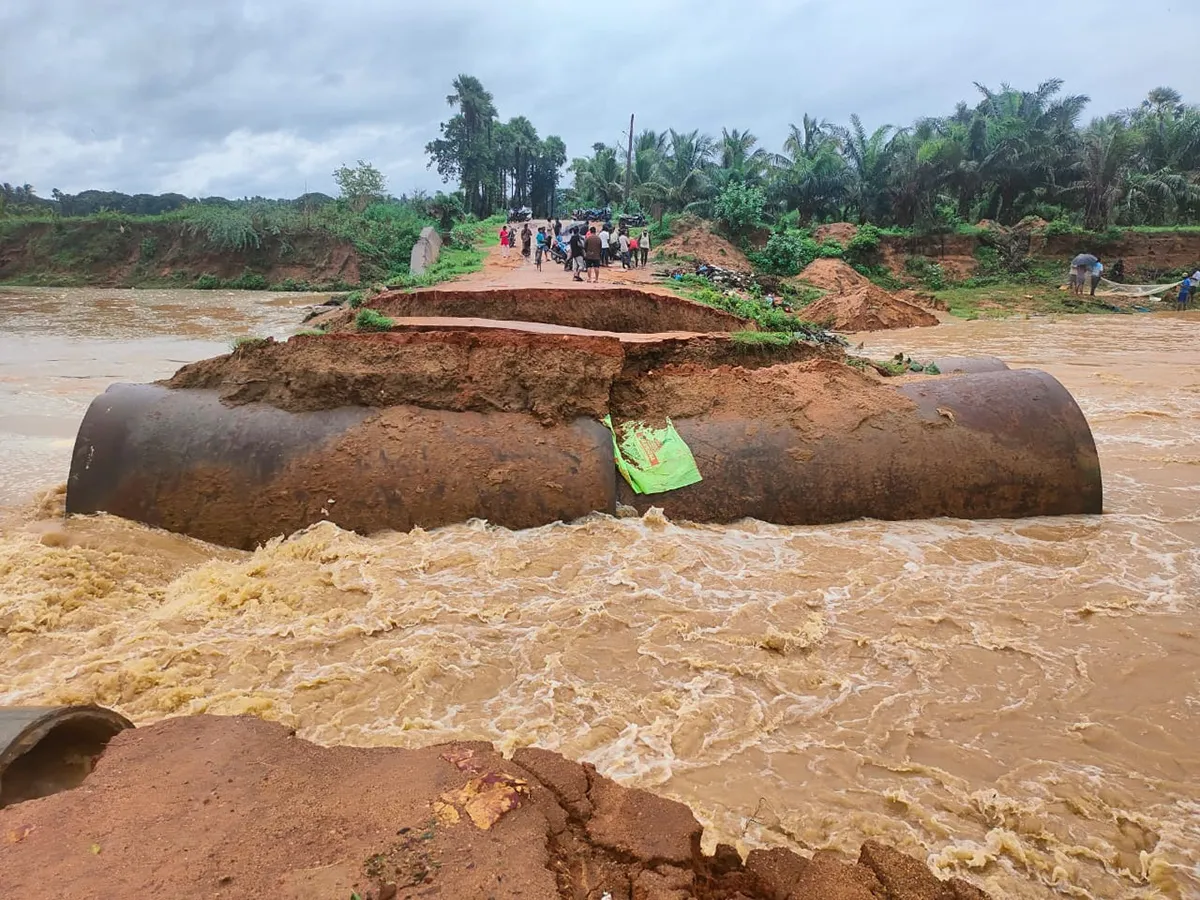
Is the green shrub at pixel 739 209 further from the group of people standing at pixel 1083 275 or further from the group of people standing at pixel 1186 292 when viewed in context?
the group of people standing at pixel 1186 292

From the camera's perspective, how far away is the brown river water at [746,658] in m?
2.79

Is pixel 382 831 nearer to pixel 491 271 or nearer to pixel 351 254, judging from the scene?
pixel 491 271

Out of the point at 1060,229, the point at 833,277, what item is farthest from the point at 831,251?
the point at 1060,229

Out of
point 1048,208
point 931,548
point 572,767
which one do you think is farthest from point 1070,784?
point 1048,208

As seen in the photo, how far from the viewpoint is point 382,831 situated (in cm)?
217

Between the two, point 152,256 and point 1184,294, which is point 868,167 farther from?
point 152,256

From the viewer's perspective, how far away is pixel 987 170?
32969mm

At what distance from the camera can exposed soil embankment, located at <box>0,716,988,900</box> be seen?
195 centimetres

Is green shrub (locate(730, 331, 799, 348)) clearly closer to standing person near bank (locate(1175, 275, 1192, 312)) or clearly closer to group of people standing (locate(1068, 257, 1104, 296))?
standing person near bank (locate(1175, 275, 1192, 312))

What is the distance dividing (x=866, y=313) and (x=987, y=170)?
56.7ft

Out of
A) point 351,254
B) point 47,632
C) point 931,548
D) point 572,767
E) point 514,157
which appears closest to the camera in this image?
point 572,767

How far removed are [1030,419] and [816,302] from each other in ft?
59.7

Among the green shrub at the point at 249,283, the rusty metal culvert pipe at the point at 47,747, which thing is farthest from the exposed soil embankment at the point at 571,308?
the green shrub at the point at 249,283

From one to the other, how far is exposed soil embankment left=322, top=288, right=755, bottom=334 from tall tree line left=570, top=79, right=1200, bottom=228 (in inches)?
980
